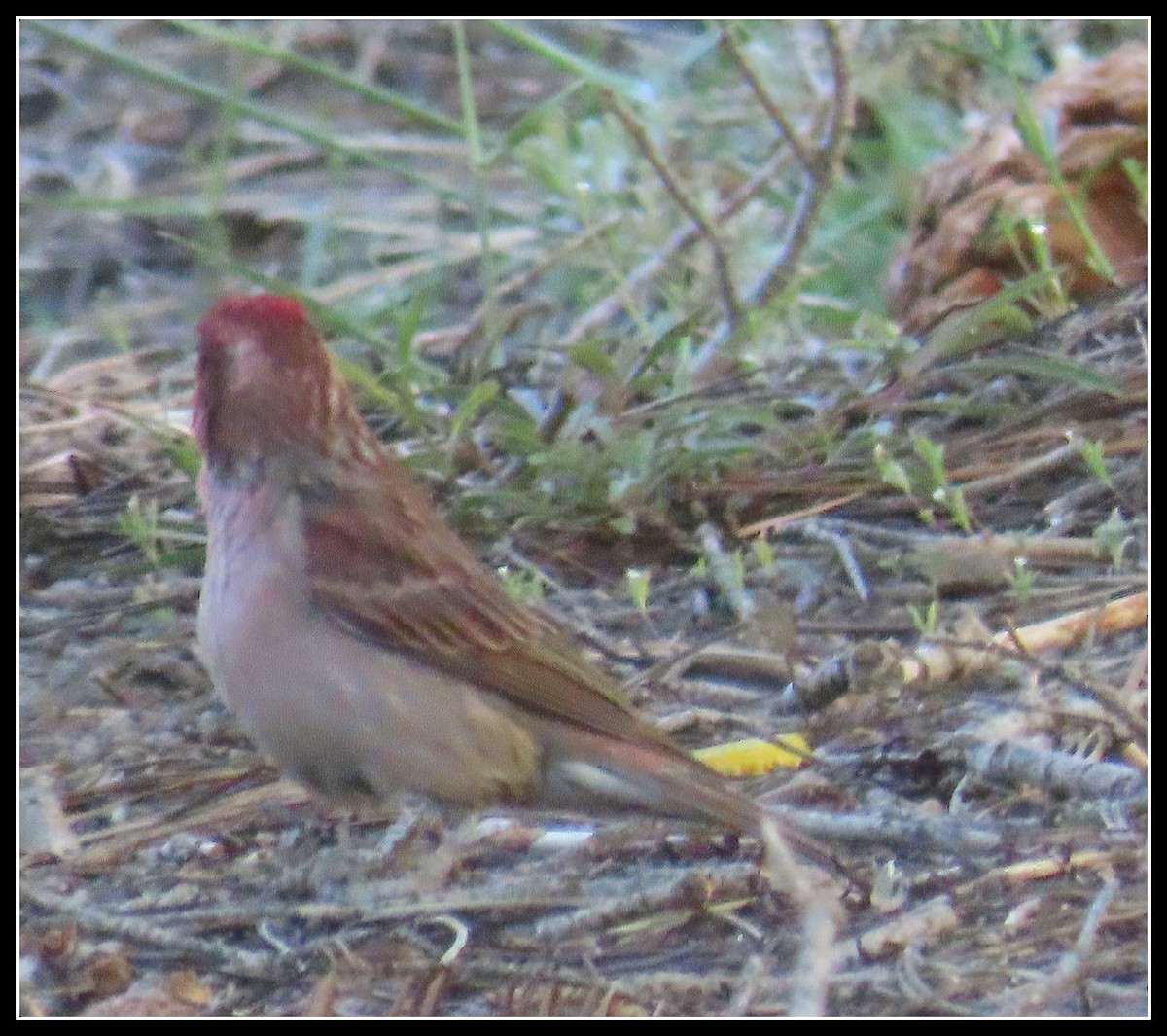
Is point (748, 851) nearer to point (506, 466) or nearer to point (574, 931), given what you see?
point (574, 931)

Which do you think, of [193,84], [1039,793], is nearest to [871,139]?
[193,84]

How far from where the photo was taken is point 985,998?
2795 mm

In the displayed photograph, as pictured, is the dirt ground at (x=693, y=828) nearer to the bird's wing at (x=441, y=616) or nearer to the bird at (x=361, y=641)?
the bird at (x=361, y=641)

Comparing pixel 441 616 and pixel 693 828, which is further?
pixel 441 616

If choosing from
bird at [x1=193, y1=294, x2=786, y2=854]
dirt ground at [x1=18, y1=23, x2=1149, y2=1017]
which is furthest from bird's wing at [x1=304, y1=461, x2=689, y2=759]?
dirt ground at [x1=18, y1=23, x2=1149, y2=1017]

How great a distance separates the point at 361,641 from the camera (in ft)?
11.1

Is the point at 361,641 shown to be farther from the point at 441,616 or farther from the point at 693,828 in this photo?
the point at 693,828

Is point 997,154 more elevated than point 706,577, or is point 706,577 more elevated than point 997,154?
point 997,154

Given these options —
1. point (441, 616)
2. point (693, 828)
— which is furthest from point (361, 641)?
point (693, 828)

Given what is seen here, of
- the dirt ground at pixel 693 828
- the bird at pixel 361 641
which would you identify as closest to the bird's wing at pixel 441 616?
the bird at pixel 361 641

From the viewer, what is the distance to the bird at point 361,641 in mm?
3260

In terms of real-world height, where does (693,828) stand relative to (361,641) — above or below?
below
